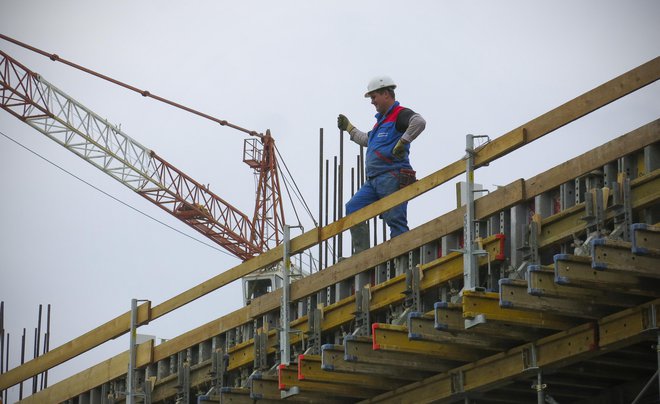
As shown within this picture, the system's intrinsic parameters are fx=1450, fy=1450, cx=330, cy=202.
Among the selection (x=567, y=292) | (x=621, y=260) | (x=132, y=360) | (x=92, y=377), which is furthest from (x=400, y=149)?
(x=92, y=377)

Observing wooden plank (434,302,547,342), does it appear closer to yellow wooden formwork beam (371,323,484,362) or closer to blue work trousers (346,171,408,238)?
yellow wooden formwork beam (371,323,484,362)

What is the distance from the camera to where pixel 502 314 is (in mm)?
15016

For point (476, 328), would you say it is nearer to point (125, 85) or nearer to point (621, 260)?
point (621, 260)

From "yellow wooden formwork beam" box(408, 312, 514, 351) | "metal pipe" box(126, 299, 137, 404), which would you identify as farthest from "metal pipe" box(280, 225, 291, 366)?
"metal pipe" box(126, 299, 137, 404)

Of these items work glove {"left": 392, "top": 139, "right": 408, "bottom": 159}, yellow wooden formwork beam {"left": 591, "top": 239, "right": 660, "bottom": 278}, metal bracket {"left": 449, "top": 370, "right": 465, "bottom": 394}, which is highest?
work glove {"left": 392, "top": 139, "right": 408, "bottom": 159}

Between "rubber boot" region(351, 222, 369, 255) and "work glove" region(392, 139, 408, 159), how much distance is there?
49.5 inches

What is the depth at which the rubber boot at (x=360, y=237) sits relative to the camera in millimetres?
18953

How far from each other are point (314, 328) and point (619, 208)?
5047mm

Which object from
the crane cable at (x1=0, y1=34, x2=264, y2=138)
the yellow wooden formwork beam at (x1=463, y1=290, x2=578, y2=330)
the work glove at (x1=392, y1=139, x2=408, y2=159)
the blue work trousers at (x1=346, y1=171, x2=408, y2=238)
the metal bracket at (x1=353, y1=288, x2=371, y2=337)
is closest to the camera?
the yellow wooden formwork beam at (x1=463, y1=290, x2=578, y2=330)

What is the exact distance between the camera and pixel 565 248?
1513 cm

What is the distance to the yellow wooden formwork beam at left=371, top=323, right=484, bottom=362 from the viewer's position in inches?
630

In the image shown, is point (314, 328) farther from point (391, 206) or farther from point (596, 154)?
point (596, 154)

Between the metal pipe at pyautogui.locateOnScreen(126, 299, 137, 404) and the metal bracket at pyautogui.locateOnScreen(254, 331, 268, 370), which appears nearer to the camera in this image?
the metal bracket at pyautogui.locateOnScreen(254, 331, 268, 370)

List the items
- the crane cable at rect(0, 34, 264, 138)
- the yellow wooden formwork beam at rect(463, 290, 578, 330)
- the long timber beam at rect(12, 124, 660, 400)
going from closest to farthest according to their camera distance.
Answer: the long timber beam at rect(12, 124, 660, 400) → the yellow wooden formwork beam at rect(463, 290, 578, 330) → the crane cable at rect(0, 34, 264, 138)
